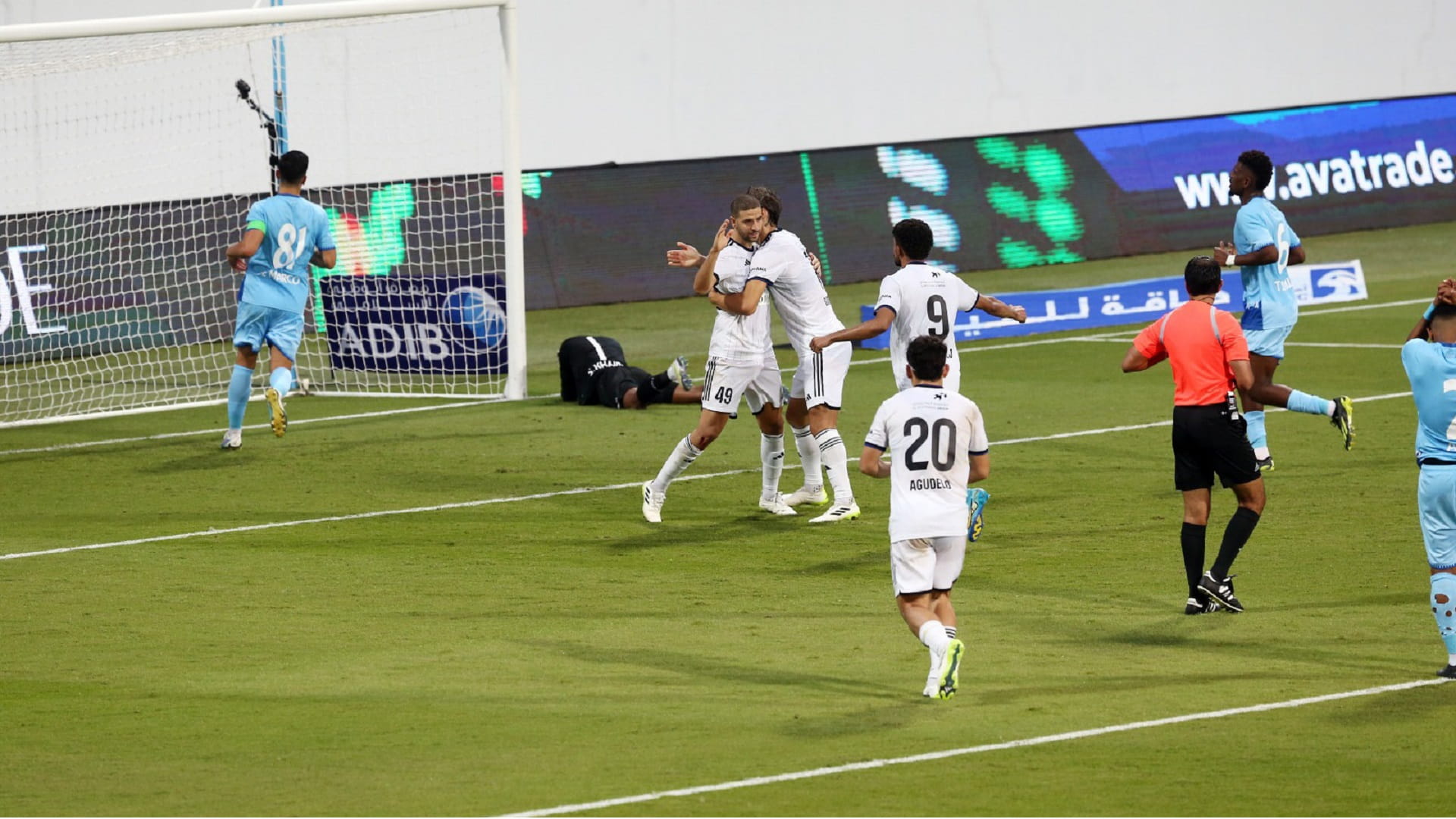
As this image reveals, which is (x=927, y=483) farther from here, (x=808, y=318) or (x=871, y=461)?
(x=808, y=318)

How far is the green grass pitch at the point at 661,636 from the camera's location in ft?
23.9

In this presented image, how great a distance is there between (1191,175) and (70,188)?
52.6 feet

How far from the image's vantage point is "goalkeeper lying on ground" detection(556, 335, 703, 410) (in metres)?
18.3

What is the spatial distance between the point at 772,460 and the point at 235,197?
11.1 metres

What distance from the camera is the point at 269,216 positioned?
16.1 m

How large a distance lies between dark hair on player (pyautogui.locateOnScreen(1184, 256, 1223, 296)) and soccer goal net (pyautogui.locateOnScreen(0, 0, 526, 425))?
955 centimetres

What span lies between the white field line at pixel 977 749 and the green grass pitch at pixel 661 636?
0.19 ft

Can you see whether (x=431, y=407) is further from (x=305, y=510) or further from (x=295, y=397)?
(x=305, y=510)

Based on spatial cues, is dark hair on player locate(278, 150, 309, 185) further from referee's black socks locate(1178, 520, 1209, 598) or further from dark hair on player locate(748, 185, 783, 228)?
referee's black socks locate(1178, 520, 1209, 598)

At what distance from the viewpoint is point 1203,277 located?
1019 cm

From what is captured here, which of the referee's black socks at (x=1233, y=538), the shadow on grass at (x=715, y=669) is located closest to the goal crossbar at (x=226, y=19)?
the shadow on grass at (x=715, y=669)

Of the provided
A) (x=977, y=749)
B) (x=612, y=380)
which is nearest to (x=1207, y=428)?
(x=977, y=749)

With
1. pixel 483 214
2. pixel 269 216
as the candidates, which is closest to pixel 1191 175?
pixel 483 214

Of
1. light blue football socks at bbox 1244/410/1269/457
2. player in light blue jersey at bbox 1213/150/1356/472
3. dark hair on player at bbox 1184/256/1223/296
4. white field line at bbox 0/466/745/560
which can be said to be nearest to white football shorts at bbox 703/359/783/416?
white field line at bbox 0/466/745/560
